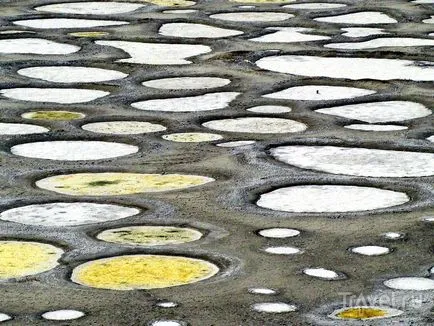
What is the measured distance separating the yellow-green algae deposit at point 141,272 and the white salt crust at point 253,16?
214 inches

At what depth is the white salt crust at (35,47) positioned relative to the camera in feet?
26.6

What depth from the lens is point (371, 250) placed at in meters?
4.18

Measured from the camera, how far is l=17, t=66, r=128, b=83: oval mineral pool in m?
7.28

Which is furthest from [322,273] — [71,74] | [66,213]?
[71,74]

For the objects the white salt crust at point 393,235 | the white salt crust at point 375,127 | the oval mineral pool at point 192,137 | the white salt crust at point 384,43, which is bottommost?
the white salt crust at point 384,43

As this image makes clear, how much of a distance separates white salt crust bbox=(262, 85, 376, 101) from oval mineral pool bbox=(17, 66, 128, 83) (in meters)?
0.99

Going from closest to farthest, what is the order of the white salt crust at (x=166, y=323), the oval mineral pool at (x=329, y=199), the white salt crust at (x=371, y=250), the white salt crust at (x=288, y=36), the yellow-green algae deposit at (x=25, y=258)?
the white salt crust at (x=166, y=323)
the yellow-green algae deposit at (x=25, y=258)
the white salt crust at (x=371, y=250)
the oval mineral pool at (x=329, y=199)
the white salt crust at (x=288, y=36)

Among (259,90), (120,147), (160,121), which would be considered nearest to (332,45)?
(259,90)

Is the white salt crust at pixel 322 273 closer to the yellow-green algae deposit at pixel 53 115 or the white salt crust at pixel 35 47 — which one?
the yellow-green algae deposit at pixel 53 115

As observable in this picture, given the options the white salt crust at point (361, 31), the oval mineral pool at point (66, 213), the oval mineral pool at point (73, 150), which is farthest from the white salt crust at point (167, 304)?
the white salt crust at point (361, 31)

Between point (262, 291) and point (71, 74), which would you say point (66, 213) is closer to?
point (262, 291)

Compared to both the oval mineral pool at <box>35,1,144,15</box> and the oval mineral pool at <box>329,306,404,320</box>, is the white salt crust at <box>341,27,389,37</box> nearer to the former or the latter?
the oval mineral pool at <box>35,1,144,15</box>

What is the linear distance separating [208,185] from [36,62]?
2.90 m

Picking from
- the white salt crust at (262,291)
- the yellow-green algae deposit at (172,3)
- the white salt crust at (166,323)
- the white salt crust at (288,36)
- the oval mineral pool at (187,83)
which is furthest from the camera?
the yellow-green algae deposit at (172,3)
